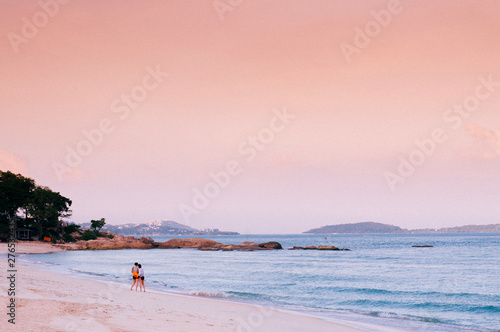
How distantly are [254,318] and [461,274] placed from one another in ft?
121

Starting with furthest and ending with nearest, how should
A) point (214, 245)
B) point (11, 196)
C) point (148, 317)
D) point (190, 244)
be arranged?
point (190, 244) → point (214, 245) → point (11, 196) → point (148, 317)

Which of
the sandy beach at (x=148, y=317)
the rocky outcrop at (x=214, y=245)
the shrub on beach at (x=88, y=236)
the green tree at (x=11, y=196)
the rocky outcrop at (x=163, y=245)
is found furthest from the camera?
the shrub on beach at (x=88, y=236)

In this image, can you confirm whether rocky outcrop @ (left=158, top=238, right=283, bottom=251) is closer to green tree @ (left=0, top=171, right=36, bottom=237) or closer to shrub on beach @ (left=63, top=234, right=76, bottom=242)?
shrub on beach @ (left=63, top=234, right=76, bottom=242)

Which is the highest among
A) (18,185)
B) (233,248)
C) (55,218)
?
(18,185)

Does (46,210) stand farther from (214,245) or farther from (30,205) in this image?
(214,245)

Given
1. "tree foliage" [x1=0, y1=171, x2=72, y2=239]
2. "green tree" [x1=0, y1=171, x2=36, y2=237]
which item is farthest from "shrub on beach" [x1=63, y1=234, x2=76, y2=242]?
"green tree" [x1=0, y1=171, x2=36, y2=237]

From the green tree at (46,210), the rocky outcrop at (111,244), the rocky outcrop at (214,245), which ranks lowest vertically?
the rocky outcrop at (214,245)

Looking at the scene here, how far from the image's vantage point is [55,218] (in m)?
111

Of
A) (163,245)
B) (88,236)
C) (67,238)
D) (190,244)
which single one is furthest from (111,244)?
(190,244)

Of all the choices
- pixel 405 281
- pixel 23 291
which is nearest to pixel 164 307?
pixel 23 291

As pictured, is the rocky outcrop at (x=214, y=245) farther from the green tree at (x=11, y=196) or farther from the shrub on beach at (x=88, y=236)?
the green tree at (x=11, y=196)

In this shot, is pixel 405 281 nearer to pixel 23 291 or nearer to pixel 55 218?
pixel 23 291

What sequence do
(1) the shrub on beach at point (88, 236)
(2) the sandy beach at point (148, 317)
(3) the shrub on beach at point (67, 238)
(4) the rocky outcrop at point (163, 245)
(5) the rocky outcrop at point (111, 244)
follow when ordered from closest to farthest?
(2) the sandy beach at point (148, 317) < (5) the rocky outcrop at point (111, 244) < (4) the rocky outcrop at point (163, 245) < (3) the shrub on beach at point (67, 238) < (1) the shrub on beach at point (88, 236)

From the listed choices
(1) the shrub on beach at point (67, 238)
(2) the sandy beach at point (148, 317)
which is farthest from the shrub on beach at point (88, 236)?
(2) the sandy beach at point (148, 317)
